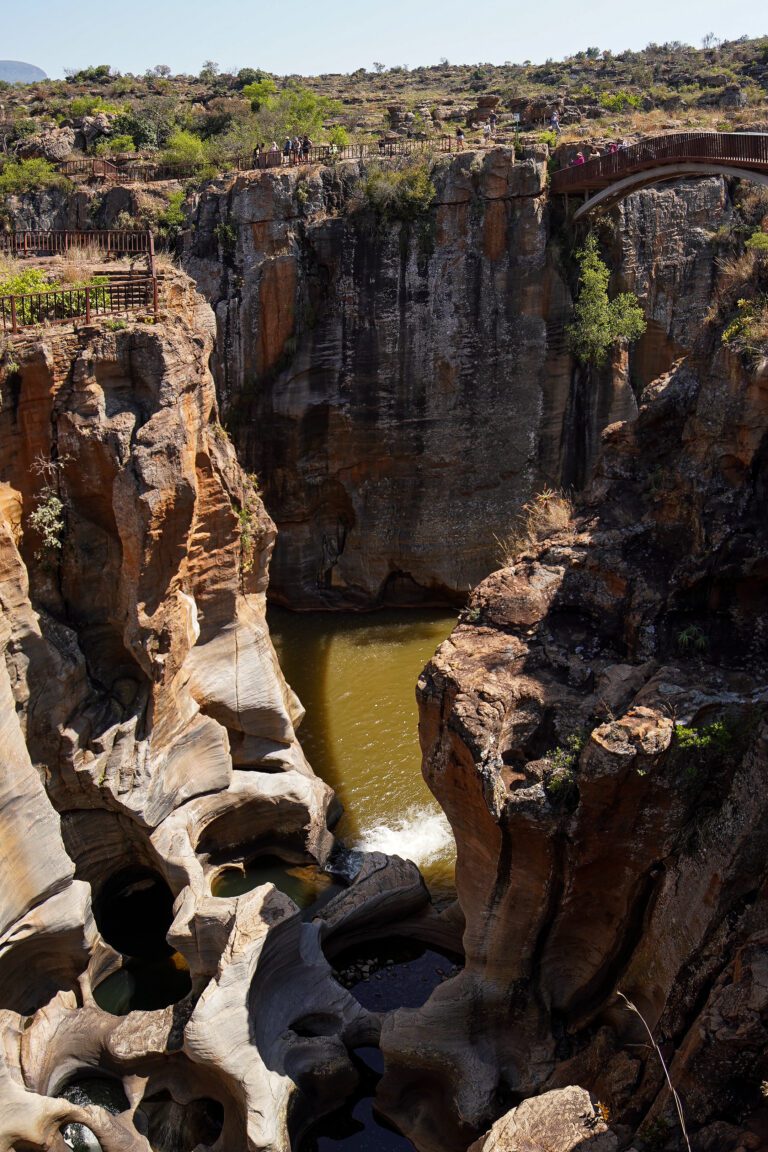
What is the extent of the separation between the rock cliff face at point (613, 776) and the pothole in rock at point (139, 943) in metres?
3.25

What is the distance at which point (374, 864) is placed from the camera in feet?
43.8

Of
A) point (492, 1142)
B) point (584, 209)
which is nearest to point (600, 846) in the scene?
point (492, 1142)

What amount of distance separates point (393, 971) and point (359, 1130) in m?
2.11

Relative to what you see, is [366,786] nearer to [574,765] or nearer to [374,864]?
[374,864]

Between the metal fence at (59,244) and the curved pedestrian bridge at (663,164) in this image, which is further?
the metal fence at (59,244)

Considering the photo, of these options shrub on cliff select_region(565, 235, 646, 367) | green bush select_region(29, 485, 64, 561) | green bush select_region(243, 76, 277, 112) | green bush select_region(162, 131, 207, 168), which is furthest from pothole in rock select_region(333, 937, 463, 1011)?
green bush select_region(243, 76, 277, 112)

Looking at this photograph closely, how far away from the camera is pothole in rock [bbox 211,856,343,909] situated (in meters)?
14.0

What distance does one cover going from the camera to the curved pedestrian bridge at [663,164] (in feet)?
47.0

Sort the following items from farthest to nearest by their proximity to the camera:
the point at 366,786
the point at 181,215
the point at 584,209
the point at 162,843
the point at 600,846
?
the point at 181,215 → the point at 584,209 → the point at 366,786 → the point at 162,843 → the point at 600,846

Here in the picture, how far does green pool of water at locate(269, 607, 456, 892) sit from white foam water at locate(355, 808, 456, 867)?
14 millimetres

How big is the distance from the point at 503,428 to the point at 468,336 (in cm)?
206

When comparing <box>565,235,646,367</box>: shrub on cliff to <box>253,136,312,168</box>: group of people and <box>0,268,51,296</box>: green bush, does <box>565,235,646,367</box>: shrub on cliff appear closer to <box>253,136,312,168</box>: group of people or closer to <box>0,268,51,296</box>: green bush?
<box>253,136,312,168</box>: group of people

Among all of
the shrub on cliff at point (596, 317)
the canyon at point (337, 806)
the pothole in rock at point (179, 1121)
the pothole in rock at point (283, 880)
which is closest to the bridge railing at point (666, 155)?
the shrub on cliff at point (596, 317)

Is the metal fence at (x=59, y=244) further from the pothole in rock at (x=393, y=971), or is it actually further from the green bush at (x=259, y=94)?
the green bush at (x=259, y=94)
